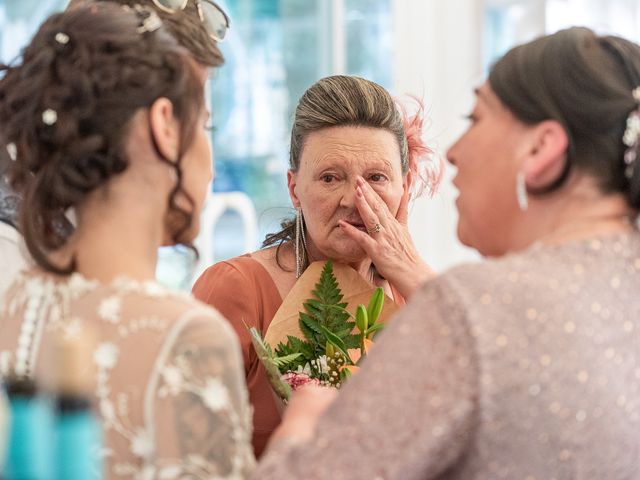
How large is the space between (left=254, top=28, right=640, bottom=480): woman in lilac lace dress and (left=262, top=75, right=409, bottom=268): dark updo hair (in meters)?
0.84

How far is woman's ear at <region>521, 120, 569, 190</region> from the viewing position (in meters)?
1.26

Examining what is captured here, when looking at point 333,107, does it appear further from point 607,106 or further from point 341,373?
point 607,106

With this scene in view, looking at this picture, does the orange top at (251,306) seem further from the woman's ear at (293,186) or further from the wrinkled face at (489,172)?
the wrinkled face at (489,172)

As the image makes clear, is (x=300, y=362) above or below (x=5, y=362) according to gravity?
below

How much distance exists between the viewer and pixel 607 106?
126 cm

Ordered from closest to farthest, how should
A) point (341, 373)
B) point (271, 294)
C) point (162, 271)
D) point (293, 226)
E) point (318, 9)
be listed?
point (341, 373) < point (271, 294) < point (293, 226) < point (162, 271) < point (318, 9)

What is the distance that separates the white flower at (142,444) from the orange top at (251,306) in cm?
79

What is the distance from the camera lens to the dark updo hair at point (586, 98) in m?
1.26

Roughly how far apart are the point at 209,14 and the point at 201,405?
2.31 ft

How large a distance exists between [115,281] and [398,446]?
1.35 feet

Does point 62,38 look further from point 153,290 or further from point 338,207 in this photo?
point 338,207

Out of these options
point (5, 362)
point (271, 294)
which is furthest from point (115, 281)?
point (271, 294)

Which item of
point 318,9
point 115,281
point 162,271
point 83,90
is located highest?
point 83,90

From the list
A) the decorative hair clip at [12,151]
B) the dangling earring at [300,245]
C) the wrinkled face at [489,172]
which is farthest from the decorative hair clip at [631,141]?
the dangling earring at [300,245]
